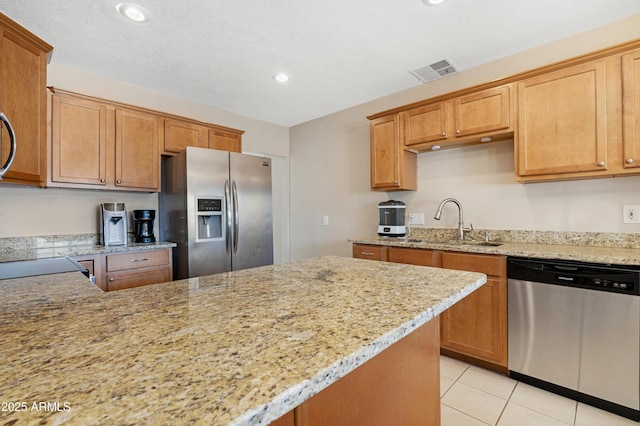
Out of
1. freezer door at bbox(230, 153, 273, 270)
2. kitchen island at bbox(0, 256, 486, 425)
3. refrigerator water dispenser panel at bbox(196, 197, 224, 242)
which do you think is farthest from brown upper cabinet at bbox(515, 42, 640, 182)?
refrigerator water dispenser panel at bbox(196, 197, 224, 242)

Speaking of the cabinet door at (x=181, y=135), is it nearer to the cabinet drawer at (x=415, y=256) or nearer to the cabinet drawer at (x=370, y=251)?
the cabinet drawer at (x=370, y=251)

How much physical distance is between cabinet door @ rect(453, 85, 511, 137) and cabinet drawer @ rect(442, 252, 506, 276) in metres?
1.04

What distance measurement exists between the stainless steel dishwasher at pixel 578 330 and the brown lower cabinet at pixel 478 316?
6 centimetres

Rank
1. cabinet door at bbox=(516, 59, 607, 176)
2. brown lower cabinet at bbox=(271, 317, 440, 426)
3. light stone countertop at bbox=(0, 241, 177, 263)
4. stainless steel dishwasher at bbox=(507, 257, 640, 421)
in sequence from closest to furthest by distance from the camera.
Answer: brown lower cabinet at bbox=(271, 317, 440, 426) < stainless steel dishwasher at bbox=(507, 257, 640, 421) < cabinet door at bbox=(516, 59, 607, 176) < light stone countertop at bbox=(0, 241, 177, 263)

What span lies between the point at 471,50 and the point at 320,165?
2238mm

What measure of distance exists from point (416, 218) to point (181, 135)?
Answer: 2661mm

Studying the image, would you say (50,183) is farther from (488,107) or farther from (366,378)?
(488,107)

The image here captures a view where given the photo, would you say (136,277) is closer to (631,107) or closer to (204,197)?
(204,197)

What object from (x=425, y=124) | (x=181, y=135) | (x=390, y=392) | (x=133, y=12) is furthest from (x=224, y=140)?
(x=390, y=392)

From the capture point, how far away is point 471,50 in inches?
98.9

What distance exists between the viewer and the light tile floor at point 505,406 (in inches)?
67.4

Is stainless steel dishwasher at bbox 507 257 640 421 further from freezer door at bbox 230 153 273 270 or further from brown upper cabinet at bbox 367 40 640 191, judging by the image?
freezer door at bbox 230 153 273 270

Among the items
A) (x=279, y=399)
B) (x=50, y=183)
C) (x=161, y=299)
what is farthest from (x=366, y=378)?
(x=50, y=183)

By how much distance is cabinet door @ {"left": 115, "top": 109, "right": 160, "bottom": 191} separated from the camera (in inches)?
110
